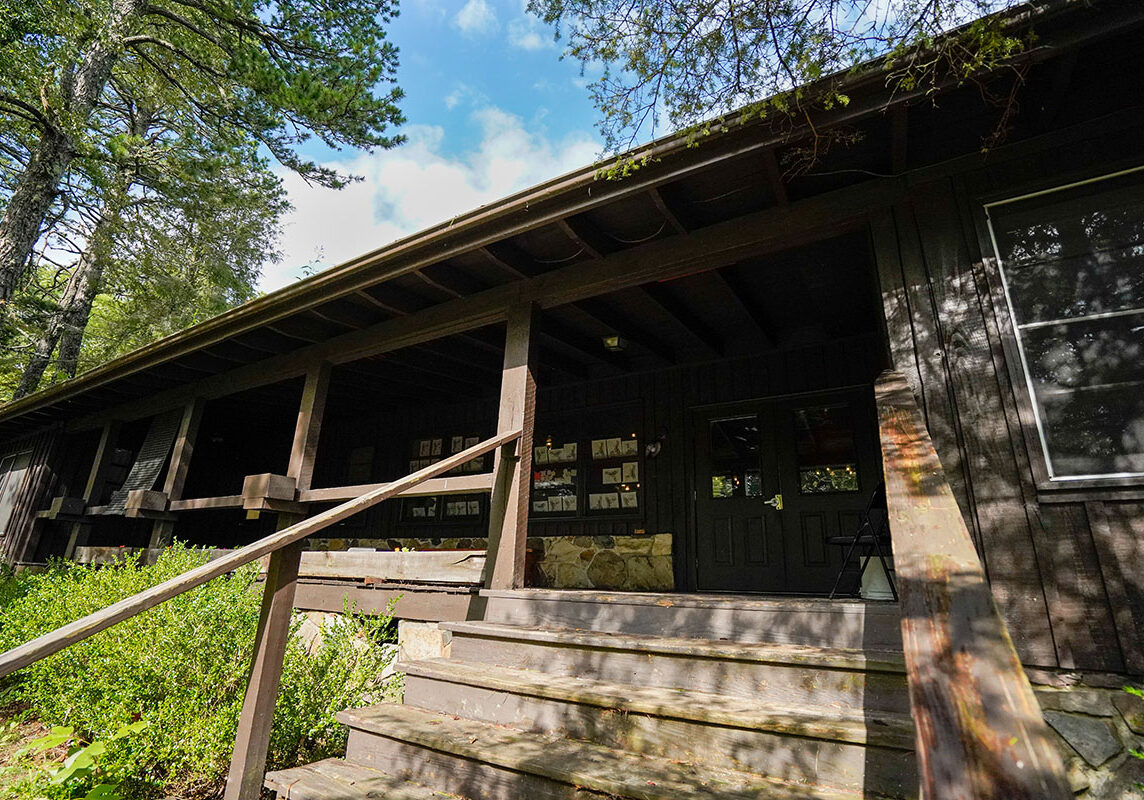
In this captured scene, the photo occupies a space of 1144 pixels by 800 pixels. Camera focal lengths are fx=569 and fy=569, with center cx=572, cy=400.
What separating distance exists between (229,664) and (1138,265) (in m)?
4.59

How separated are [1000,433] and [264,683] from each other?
3.13 m

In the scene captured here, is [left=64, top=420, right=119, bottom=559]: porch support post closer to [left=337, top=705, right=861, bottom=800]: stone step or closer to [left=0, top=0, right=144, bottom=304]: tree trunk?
[left=0, top=0, right=144, bottom=304]: tree trunk

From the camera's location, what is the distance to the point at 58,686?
9.96 ft

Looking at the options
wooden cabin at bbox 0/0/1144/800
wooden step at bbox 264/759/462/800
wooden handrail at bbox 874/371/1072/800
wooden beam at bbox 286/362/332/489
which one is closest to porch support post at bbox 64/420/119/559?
wooden cabin at bbox 0/0/1144/800

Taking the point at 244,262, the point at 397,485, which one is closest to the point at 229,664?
the point at 397,485

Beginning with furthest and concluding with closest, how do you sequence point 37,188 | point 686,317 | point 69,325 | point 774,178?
1. point 69,325
2. point 37,188
3. point 686,317
4. point 774,178

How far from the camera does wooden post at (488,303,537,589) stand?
3432 millimetres

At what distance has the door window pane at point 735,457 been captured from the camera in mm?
5547

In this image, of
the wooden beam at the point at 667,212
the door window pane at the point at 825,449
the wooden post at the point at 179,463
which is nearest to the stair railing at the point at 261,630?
the wooden beam at the point at 667,212

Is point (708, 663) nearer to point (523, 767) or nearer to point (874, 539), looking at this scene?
point (523, 767)

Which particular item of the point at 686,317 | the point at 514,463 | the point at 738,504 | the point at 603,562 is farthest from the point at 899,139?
the point at 603,562

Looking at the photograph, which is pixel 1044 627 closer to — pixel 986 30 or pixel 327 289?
pixel 986 30

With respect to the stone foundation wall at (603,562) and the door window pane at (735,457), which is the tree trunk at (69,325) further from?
the door window pane at (735,457)

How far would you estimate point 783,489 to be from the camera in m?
5.32
